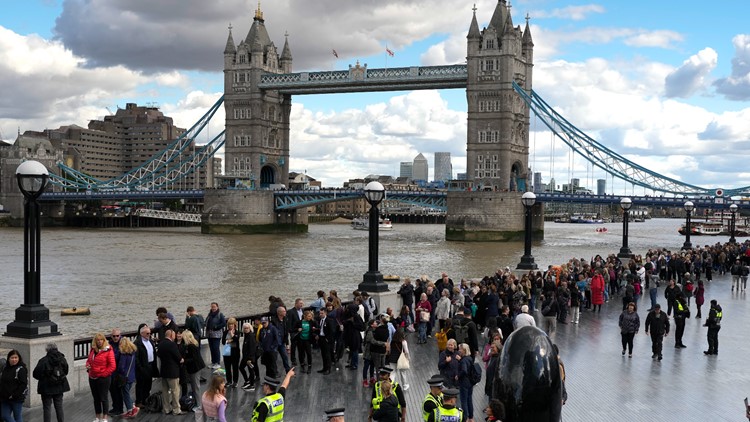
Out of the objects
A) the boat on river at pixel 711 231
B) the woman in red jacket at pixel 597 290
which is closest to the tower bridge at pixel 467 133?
the boat on river at pixel 711 231

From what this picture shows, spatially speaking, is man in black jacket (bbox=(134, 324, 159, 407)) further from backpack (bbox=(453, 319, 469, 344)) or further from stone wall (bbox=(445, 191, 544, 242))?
stone wall (bbox=(445, 191, 544, 242))

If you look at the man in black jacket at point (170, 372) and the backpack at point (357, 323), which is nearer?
the man in black jacket at point (170, 372)

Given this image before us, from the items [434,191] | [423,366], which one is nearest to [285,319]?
[423,366]

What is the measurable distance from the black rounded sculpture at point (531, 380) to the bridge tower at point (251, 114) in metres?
→ 81.5

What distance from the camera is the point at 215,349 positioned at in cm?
1374

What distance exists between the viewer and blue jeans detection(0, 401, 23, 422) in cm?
980

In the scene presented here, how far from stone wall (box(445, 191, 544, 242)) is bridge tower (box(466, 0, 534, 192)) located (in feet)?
13.2

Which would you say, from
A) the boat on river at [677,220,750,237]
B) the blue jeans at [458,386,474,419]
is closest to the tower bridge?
the boat on river at [677,220,750,237]

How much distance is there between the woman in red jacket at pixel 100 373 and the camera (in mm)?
10539

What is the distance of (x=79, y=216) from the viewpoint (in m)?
108

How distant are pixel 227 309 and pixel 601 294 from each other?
1284 centimetres

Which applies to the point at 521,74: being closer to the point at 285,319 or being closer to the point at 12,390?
the point at 285,319

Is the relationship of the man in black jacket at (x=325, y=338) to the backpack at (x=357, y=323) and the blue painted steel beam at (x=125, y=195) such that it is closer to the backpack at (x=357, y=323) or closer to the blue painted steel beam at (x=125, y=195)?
the backpack at (x=357, y=323)

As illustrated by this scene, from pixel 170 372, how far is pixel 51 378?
1555 mm
